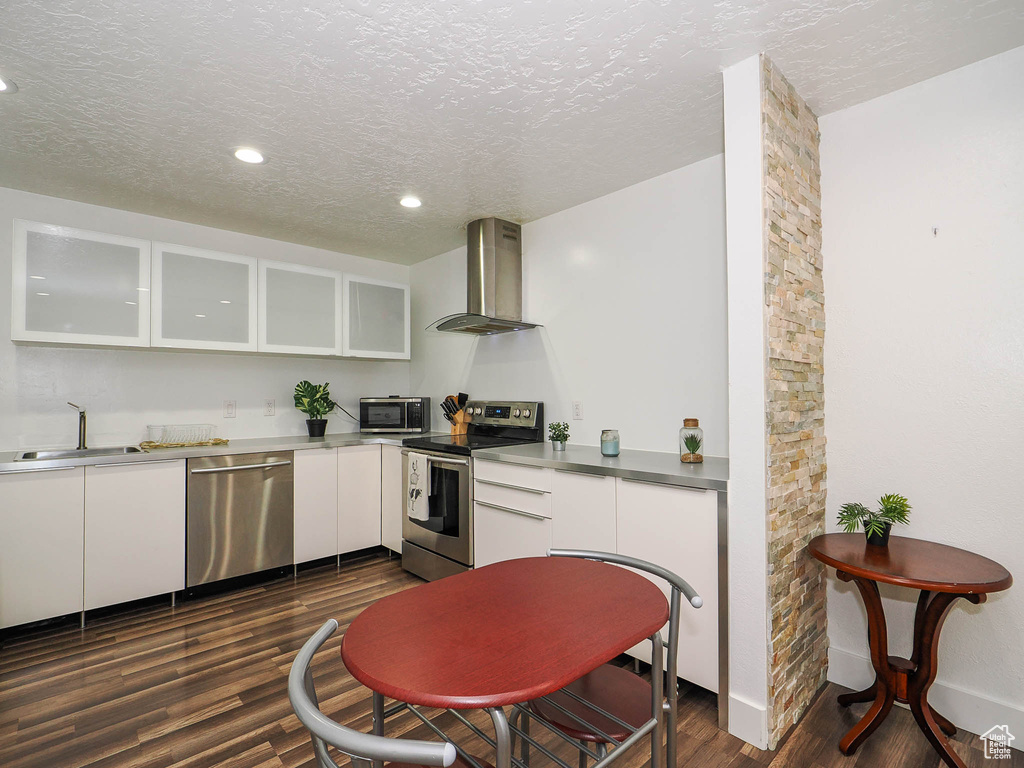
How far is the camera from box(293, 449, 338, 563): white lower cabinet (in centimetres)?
348

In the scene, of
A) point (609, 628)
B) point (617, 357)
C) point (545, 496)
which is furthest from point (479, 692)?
point (617, 357)

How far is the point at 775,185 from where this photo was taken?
6.14ft

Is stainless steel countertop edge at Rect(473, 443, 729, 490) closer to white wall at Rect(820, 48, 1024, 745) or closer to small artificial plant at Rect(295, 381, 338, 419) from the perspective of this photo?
white wall at Rect(820, 48, 1024, 745)

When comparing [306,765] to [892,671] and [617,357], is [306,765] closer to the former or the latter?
[892,671]

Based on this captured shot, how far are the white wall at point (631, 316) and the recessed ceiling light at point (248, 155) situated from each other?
178 cm

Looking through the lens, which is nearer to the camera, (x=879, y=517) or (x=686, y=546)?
(x=879, y=517)

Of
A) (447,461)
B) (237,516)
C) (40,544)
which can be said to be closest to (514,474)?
(447,461)

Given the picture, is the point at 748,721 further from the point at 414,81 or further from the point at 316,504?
the point at 316,504

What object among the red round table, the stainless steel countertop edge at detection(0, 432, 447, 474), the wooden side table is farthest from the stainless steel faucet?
the wooden side table

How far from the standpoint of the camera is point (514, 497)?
2.75m

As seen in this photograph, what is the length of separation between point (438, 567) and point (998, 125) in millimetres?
3449

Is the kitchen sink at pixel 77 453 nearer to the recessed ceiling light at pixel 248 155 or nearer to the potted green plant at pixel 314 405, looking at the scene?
the potted green plant at pixel 314 405

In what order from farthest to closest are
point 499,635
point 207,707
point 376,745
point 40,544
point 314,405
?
1. point 314,405
2. point 40,544
3. point 207,707
4. point 499,635
5. point 376,745
